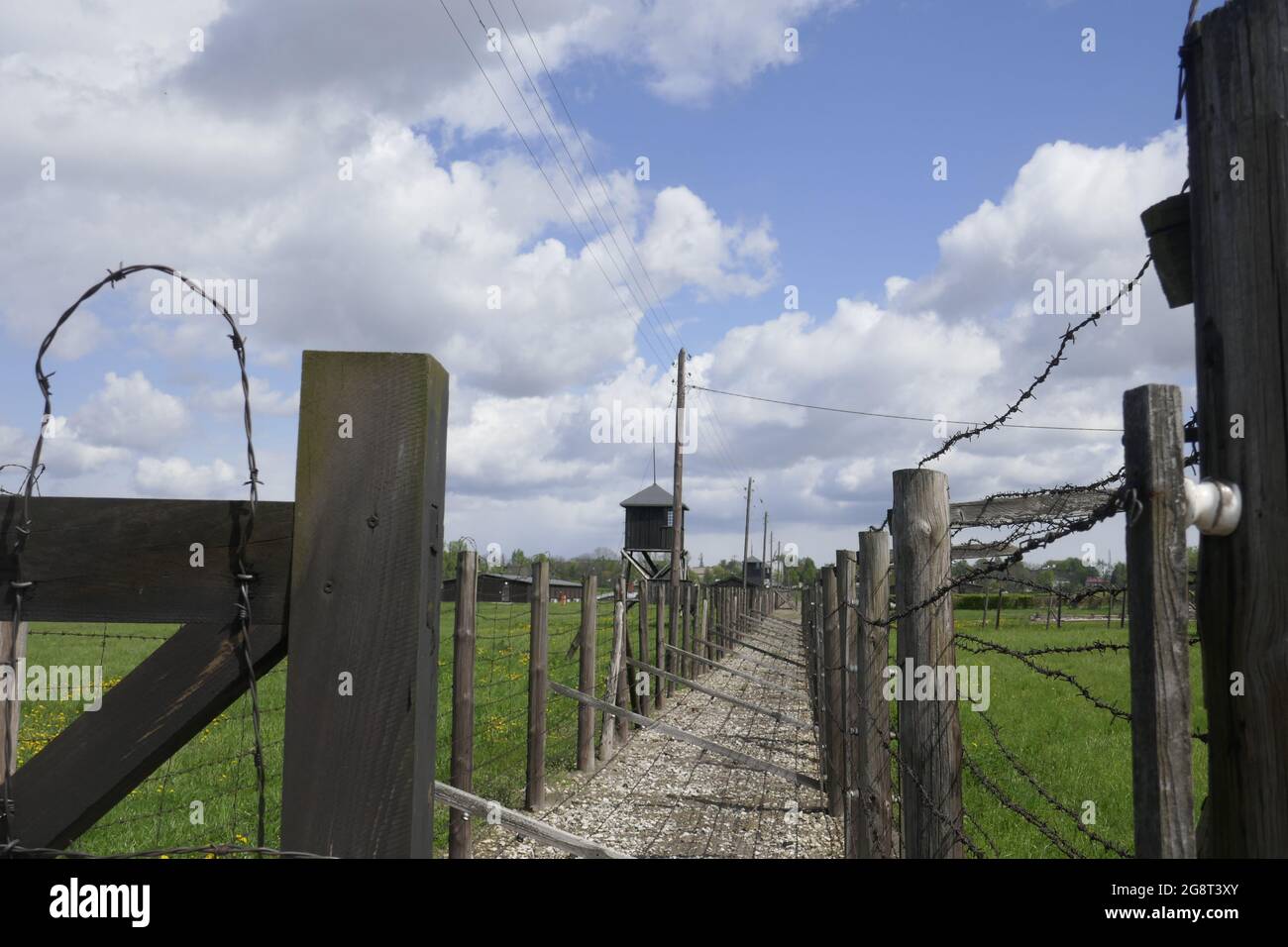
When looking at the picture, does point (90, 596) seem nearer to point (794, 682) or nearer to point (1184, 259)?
point (1184, 259)

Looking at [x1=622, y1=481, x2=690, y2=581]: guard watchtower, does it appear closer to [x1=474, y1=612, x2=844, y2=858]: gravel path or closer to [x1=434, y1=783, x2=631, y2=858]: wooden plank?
[x1=474, y1=612, x2=844, y2=858]: gravel path

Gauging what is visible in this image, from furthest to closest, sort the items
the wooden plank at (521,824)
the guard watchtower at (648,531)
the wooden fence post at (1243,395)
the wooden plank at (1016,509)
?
the guard watchtower at (648,531) → the wooden plank at (521,824) → the wooden plank at (1016,509) → the wooden fence post at (1243,395)

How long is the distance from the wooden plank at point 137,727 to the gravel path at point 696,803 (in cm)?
543

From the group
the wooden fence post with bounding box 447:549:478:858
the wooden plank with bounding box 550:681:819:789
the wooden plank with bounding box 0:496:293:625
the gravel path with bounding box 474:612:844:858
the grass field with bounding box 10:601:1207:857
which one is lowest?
the gravel path with bounding box 474:612:844:858

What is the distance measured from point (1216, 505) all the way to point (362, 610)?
141 centimetres

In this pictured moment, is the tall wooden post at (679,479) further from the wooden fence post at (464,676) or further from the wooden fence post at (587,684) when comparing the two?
the wooden fence post at (464,676)

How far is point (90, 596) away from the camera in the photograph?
1.89 m

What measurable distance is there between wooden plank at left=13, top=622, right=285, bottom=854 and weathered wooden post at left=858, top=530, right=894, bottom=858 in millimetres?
3027

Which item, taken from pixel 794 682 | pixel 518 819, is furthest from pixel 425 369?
pixel 794 682

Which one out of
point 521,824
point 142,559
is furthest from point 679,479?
point 142,559

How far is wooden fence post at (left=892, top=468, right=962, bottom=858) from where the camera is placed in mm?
3057

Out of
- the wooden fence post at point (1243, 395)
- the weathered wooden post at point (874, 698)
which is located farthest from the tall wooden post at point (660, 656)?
the wooden fence post at point (1243, 395)

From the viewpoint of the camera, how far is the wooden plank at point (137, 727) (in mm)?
1840

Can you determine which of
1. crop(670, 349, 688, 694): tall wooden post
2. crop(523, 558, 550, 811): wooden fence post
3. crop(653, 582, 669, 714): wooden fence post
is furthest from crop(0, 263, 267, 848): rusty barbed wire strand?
crop(670, 349, 688, 694): tall wooden post
